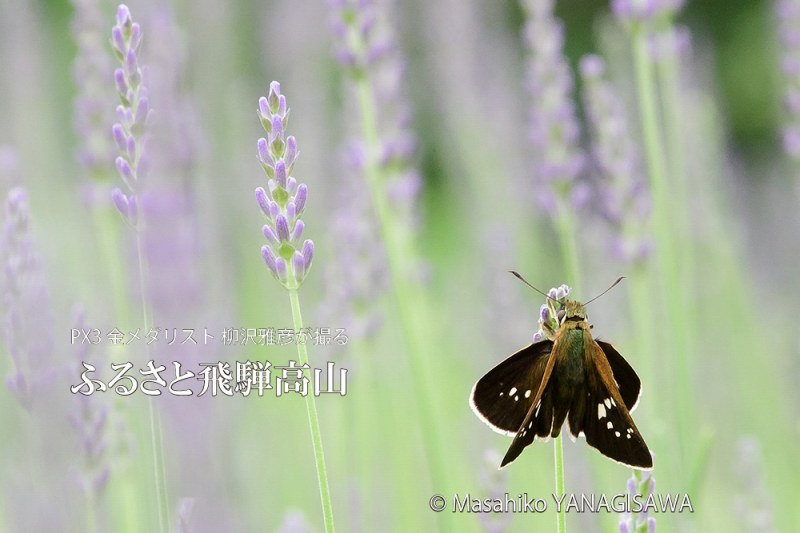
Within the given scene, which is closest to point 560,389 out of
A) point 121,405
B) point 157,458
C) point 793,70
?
point 157,458

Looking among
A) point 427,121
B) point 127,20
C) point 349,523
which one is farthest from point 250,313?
point 427,121

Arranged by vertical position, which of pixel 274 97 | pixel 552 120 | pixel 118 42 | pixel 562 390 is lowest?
pixel 562 390

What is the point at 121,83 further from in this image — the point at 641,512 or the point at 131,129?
the point at 641,512

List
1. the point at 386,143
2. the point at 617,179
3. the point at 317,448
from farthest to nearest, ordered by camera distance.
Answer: the point at 386,143, the point at 617,179, the point at 317,448

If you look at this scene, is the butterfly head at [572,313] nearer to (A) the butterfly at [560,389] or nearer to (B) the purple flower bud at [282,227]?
(A) the butterfly at [560,389]

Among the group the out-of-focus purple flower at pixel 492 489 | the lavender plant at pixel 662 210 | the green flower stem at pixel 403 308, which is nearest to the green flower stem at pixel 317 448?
the out-of-focus purple flower at pixel 492 489

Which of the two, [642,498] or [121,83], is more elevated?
[121,83]

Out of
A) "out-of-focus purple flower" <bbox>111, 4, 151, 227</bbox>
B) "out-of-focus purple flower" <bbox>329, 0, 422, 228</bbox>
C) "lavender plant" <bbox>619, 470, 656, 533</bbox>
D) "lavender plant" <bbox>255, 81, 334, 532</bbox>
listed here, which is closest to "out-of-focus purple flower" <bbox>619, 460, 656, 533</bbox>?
"lavender plant" <bbox>619, 470, 656, 533</bbox>
